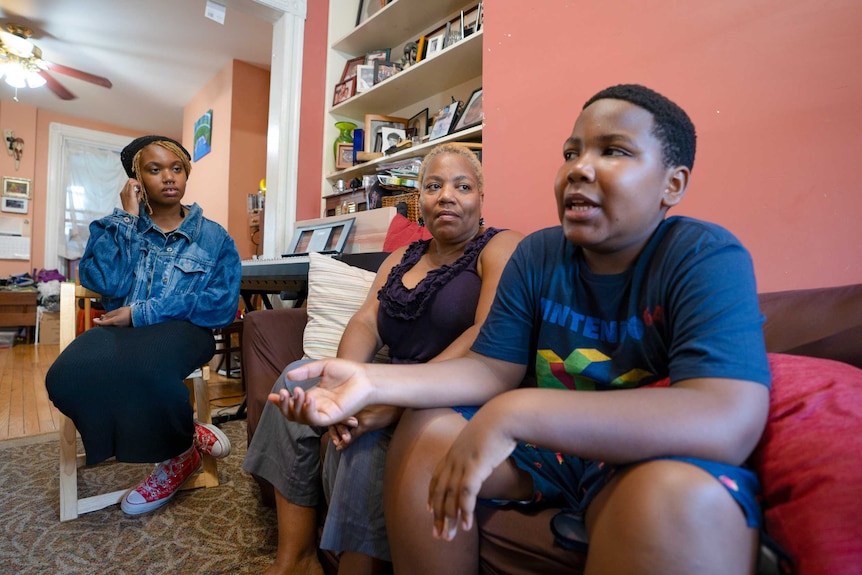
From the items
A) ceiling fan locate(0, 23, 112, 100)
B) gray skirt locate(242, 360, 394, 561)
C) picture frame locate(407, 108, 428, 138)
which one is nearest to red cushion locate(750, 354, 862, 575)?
gray skirt locate(242, 360, 394, 561)

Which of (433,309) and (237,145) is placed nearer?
(433,309)

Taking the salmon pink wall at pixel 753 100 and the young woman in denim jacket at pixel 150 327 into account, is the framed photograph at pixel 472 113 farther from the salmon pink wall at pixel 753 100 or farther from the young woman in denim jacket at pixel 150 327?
the young woman in denim jacket at pixel 150 327

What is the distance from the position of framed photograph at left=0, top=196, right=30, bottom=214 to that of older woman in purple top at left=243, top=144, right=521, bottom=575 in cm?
655

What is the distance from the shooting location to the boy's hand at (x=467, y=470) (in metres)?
0.54

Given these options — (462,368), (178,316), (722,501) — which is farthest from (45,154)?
(722,501)

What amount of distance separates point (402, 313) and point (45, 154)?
6.92 meters

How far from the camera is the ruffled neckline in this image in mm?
1107

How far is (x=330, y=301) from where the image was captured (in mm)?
1501

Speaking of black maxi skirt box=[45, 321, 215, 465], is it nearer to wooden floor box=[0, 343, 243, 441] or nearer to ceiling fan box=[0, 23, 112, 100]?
wooden floor box=[0, 343, 243, 441]

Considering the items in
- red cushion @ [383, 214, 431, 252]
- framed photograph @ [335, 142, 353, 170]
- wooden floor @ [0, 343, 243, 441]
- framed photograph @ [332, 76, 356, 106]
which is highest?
framed photograph @ [332, 76, 356, 106]

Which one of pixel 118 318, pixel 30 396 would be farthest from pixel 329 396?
pixel 30 396

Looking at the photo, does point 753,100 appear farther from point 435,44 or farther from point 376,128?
point 376,128

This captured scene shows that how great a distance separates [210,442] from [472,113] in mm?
1709

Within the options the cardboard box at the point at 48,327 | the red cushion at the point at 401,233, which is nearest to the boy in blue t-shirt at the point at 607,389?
the red cushion at the point at 401,233
